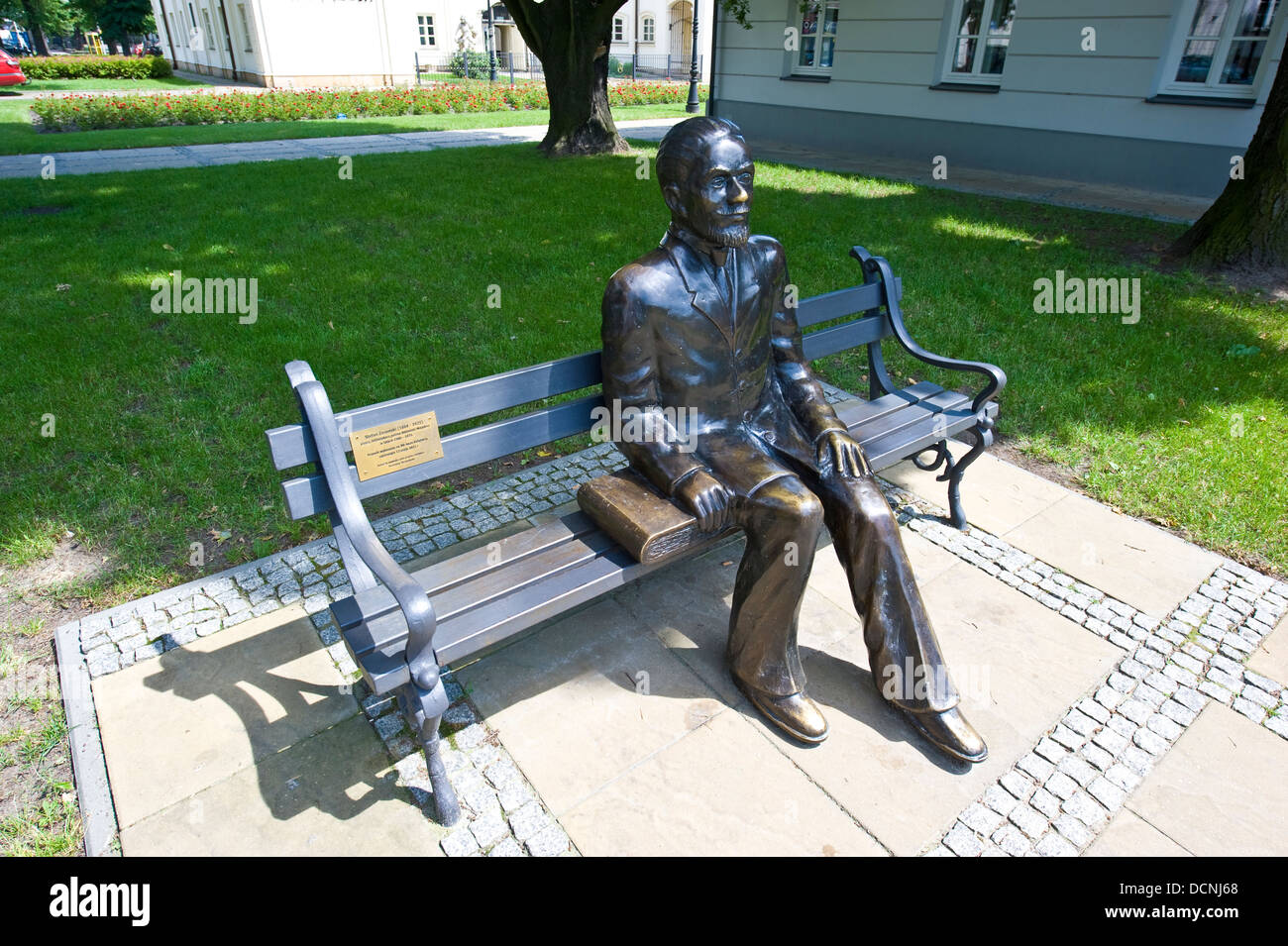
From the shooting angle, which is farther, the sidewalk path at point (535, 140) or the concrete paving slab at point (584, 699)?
the sidewalk path at point (535, 140)

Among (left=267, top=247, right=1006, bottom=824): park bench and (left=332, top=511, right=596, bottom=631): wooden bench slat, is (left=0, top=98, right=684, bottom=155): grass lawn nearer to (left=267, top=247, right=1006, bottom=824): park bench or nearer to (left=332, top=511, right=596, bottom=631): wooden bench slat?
(left=267, top=247, right=1006, bottom=824): park bench

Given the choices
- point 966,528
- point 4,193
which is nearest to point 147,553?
point 966,528

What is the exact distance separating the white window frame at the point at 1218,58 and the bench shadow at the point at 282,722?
11917 mm

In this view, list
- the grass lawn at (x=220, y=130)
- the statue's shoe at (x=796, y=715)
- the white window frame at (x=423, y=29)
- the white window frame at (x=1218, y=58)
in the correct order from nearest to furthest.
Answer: the statue's shoe at (x=796, y=715), the white window frame at (x=1218, y=58), the grass lawn at (x=220, y=130), the white window frame at (x=423, y=29)

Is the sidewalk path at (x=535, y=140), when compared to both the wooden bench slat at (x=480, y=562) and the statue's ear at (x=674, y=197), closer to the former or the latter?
the statue's ear at (x=674, y=197)

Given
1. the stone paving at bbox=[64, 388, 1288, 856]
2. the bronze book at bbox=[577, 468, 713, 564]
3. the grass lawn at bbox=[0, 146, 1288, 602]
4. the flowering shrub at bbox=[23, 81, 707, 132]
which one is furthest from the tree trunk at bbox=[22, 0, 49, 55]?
the bronze book at bbox=[577, 468, 713, 564]

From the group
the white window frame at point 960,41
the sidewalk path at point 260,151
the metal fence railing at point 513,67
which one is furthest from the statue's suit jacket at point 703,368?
the metal fence railing at point 513,67

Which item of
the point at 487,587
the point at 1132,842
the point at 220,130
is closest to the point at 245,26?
the point at 220,130

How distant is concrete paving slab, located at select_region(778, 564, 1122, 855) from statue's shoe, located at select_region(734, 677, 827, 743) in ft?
0.17

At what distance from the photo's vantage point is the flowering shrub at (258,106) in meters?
15.6

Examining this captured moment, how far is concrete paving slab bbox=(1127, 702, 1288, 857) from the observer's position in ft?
7.87

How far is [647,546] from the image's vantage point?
8.30 feet

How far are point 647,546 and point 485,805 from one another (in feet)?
3.13
